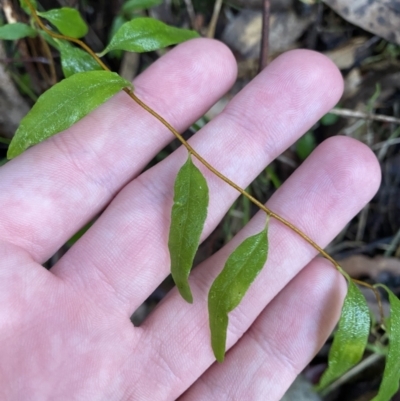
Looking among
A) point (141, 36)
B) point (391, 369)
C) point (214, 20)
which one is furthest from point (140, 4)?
point (391, 369)

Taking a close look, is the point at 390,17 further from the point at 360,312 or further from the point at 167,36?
the point at 360,312

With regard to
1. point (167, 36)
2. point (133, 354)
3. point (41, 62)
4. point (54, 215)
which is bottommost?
point (133, 354)

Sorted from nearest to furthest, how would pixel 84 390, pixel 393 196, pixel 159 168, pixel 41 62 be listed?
pixel 84 390
pixel 159 168
pixel 41 62
pixel 393 196

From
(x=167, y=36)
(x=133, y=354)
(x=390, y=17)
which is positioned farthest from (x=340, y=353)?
(x=390, y=17)

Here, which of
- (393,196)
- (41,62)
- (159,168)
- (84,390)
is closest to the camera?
(84,390)

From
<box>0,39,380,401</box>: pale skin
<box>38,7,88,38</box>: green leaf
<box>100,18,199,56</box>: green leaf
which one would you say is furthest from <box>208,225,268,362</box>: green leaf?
<box>38,7,88,38</box>: green leaf

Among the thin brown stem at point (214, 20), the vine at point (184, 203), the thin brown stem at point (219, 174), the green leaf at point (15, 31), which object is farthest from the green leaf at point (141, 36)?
the thin brown stem at point (214, 20)

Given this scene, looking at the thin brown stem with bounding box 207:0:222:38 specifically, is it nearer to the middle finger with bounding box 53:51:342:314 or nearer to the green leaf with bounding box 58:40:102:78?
the middle finger with bounding box 53:51:342:314
